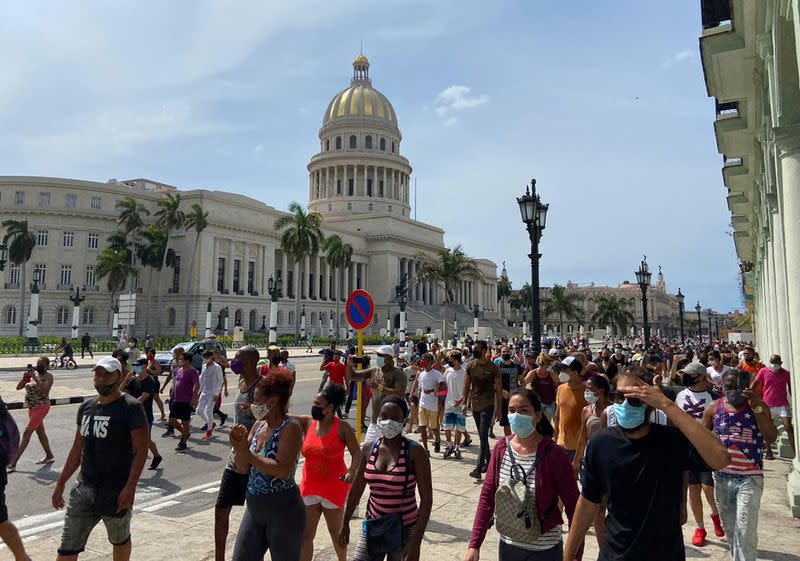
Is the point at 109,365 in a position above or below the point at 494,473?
above

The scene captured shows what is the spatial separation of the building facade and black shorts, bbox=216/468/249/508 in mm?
5644

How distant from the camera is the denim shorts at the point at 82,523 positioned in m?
4.35

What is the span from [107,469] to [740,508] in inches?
198

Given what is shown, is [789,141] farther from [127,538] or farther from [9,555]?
[9,555]

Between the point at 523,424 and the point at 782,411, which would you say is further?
the point at 782,411

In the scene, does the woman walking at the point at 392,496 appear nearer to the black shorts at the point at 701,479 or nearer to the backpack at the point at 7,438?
the backpack at the point at 7,438

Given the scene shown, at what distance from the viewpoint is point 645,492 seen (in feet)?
10.2

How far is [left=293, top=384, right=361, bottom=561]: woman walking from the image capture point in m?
4.73

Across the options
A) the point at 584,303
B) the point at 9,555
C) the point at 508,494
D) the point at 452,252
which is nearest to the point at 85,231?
the point at 452,252

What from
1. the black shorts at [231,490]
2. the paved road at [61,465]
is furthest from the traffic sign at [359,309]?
the black shorts at [231,490]

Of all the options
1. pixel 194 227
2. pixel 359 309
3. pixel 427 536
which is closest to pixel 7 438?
pixel 427 536

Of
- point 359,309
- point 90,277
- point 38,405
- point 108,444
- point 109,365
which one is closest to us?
point 108,444

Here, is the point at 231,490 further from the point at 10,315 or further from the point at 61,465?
the point at 10,315

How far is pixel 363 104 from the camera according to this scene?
99.6 metres
